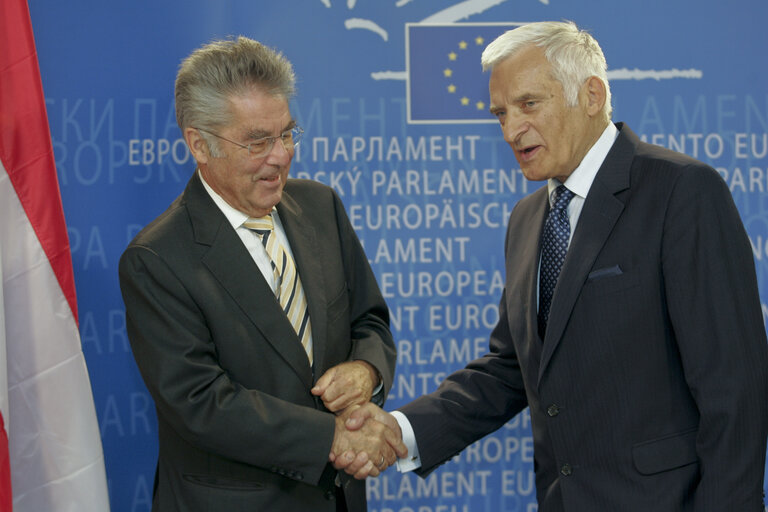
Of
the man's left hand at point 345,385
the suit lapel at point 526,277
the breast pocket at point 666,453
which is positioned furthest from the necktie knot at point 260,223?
the breast pocket at point 666,453

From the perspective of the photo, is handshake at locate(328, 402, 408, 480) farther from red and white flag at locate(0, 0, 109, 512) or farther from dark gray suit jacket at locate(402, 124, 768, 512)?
red and white flag at locate(0, 0, 109, 512)

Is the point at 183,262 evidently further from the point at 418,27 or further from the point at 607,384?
the point at 418,27

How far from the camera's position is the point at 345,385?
6.95 feet

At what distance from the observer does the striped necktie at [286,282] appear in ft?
7.03

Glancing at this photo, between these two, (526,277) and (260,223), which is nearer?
(526,277)

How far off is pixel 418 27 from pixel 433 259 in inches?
34.9

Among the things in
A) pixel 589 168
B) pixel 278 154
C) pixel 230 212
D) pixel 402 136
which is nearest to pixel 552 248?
pixel 589 168

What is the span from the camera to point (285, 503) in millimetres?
2086

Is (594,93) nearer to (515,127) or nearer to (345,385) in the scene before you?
(515,127)

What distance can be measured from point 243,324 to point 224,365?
11cm

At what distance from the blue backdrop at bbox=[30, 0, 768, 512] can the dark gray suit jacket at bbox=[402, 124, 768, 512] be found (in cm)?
123

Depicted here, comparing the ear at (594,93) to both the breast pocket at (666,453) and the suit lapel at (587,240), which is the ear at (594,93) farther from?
the breast pocket at (666,453)

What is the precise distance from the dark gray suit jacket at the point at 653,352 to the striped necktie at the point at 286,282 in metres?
0.58

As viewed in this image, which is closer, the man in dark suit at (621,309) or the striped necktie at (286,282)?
the man in dark suit at (621,309)
